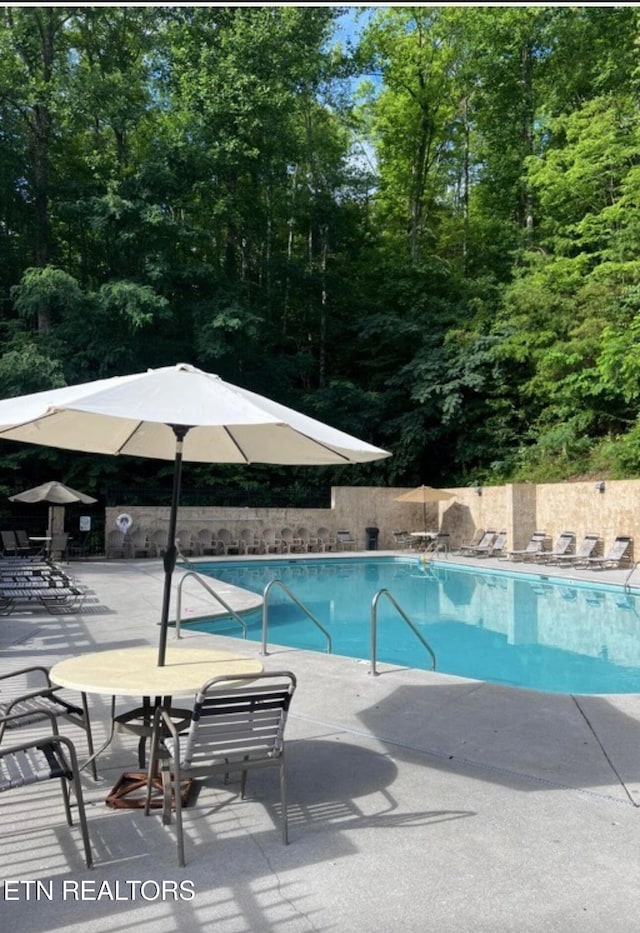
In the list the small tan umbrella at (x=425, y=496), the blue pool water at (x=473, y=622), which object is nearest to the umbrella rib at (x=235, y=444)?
the blue pool water at (x=473, y=622)

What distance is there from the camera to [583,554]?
62.0 feet

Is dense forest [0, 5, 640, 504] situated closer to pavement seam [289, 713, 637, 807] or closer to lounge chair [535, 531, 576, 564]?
lounge chair [535, 531, 576, 564]

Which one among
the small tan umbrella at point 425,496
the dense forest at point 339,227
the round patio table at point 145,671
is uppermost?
the dense forest at point 339,227

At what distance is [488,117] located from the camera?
31391 mm

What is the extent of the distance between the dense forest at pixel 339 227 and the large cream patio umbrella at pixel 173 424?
53.7ft

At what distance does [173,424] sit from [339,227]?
2885 cm

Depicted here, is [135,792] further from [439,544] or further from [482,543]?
[439,544]

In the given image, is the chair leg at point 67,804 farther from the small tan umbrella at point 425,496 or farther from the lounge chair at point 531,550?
the small tan umbrella at point 425,496

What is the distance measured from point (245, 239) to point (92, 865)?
29668mm

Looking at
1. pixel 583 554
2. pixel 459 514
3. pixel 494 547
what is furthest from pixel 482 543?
pixel 583 554

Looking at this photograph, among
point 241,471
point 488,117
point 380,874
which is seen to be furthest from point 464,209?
Result: point 380,874

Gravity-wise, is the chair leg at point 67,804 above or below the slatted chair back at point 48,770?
below

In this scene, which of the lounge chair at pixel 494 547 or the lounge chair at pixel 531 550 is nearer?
the lounge chair at pixel 531 550

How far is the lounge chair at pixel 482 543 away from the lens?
72.5ft
